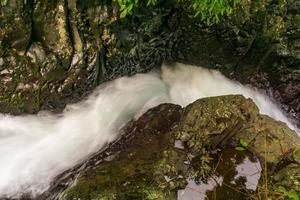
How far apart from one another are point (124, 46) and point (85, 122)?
157 centimetres

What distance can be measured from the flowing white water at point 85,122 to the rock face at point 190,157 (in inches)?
17.3

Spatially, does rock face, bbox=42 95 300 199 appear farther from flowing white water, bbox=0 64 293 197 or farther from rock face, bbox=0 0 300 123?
rock face, bbox=0 0 300 123

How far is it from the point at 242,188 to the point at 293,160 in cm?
101

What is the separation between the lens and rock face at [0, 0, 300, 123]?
637 centimetres

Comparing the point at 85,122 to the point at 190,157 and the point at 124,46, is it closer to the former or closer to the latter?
the point at 124,46

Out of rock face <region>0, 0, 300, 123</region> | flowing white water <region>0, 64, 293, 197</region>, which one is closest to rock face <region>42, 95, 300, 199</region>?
flowing white water <region>0, 64, 293, 197</region>

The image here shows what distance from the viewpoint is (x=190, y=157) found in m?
5.79

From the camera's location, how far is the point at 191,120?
6203mm

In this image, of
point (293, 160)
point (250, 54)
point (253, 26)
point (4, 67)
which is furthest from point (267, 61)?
point (4, 67)

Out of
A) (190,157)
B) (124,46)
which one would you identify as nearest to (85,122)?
(124,46)

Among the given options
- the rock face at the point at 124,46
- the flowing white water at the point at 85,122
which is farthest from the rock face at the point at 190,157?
the rock face at the point at 124,46

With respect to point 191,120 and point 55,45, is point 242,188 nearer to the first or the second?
point 191,120

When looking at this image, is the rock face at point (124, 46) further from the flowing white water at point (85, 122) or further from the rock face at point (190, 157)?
the rock face at point (190, 157)

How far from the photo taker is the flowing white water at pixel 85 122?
6125 millimetres
